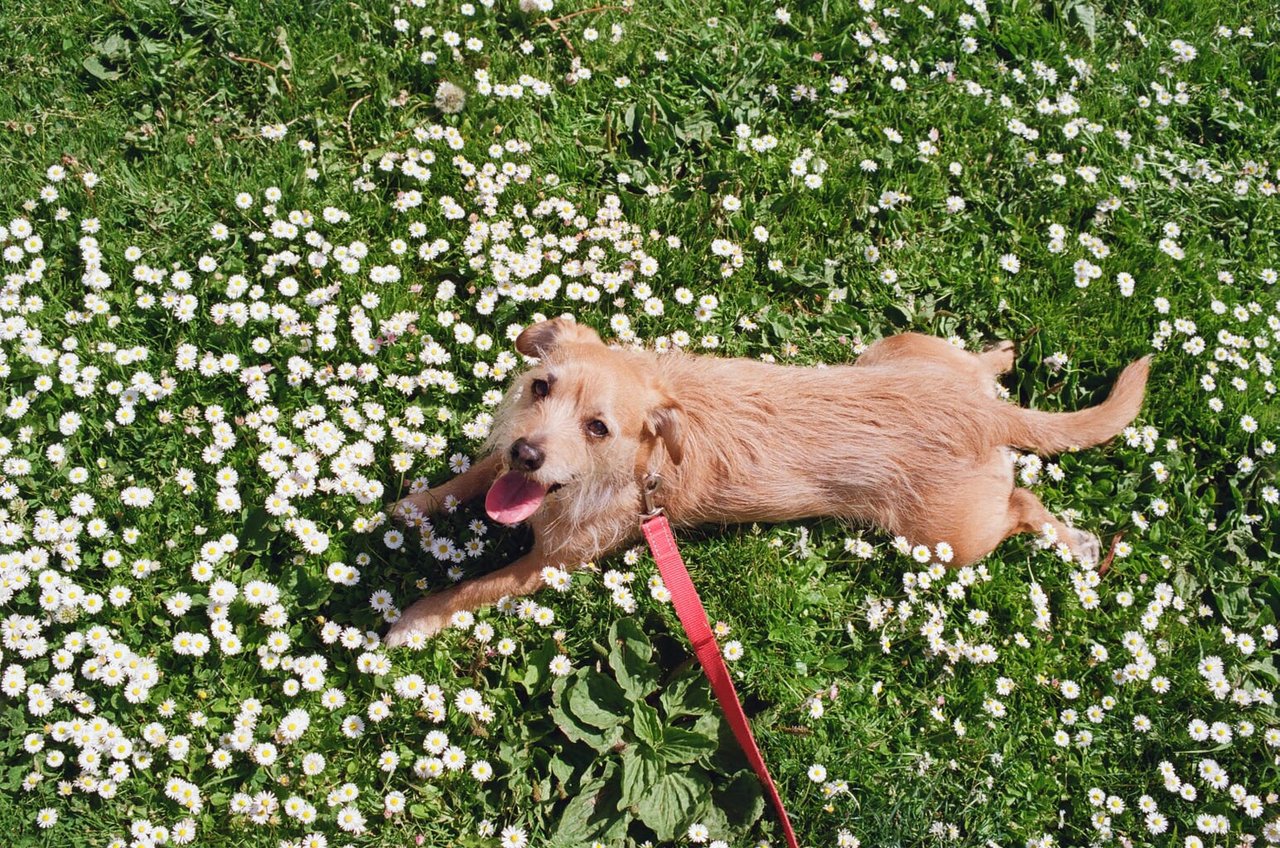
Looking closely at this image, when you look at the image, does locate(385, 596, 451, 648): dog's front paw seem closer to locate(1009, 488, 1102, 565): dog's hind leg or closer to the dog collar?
the dog collar

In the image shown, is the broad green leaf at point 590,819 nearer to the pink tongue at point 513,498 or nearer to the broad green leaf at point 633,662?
the broad green leaf at point 633,662

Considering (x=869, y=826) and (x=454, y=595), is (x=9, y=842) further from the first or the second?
(x=869, y=826)

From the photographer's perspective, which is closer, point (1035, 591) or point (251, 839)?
point (251, 839)

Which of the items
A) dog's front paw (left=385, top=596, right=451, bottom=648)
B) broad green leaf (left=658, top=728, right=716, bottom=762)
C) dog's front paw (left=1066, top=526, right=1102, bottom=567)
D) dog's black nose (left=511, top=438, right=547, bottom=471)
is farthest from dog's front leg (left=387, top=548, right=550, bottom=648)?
dog's front paw (left=1066, top=526, right=1102, bottom=567)

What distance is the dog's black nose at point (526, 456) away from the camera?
3779 millimetres

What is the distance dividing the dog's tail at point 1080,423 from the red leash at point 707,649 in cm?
181

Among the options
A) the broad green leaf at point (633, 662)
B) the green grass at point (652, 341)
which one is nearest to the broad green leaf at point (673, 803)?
the green grass at point (652, 341)

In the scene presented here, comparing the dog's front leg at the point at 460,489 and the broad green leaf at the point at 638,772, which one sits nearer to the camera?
the broad green leaf at the point at 638,772

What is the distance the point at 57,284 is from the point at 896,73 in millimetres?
5073

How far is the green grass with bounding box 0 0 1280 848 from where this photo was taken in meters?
4.03

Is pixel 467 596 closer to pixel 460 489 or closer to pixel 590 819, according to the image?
pixel 460 489

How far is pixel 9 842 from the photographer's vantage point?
142 inches

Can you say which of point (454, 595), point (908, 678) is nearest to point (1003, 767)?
point (908, 678)

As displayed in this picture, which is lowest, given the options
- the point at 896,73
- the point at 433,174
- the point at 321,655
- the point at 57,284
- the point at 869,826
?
the point at 869,826
